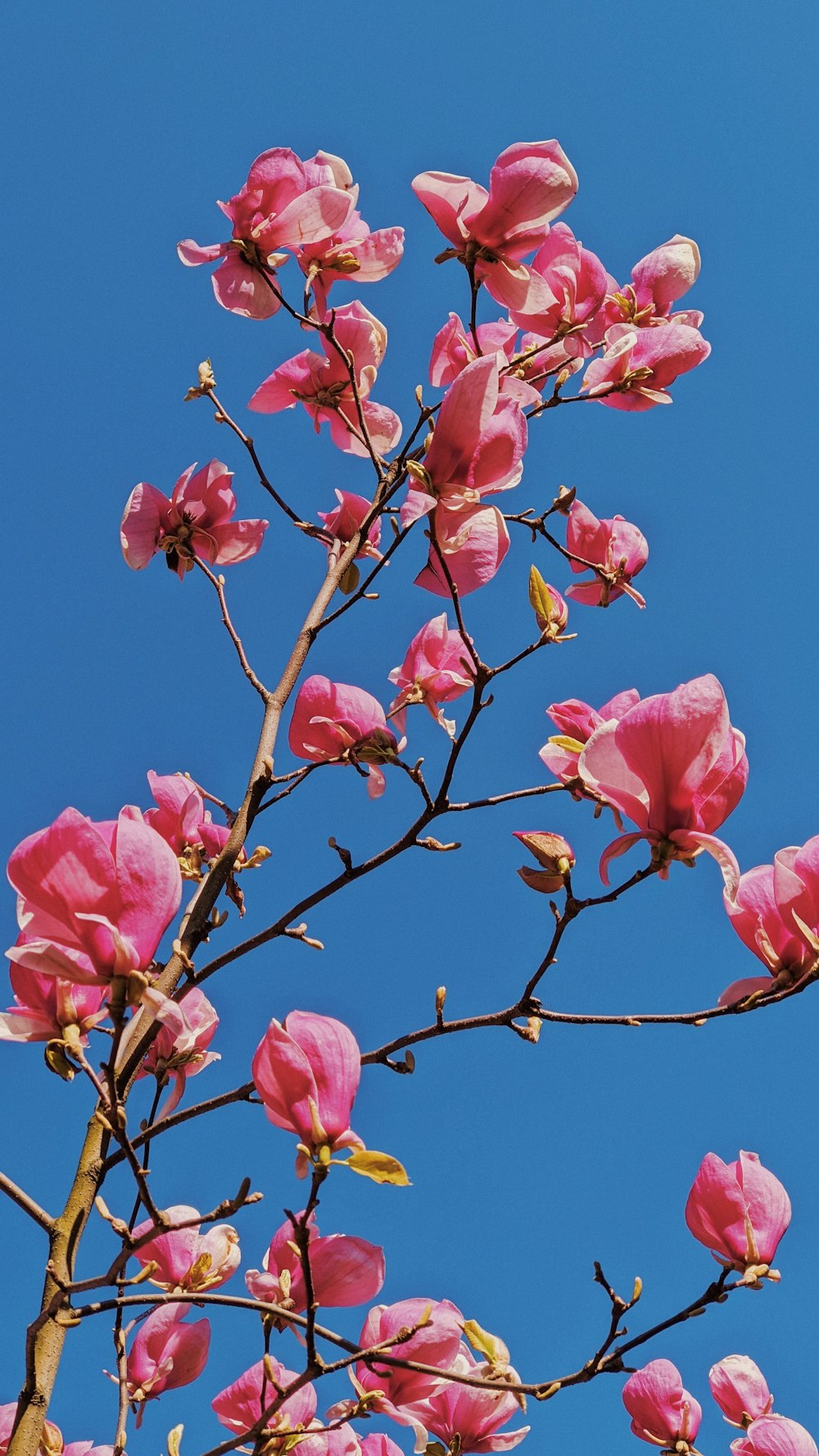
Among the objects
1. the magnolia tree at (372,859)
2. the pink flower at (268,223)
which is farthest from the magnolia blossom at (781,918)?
the pink flower at (268,223)

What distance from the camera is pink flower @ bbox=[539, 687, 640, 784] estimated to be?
6.40ft

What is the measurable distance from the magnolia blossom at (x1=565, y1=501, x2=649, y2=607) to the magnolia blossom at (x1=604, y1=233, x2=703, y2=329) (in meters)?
0.47

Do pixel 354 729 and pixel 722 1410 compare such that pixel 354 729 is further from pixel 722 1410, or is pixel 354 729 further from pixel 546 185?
pixel 722 1410

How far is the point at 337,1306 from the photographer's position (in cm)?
160

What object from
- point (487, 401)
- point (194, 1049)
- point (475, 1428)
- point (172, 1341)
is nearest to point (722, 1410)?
point (475, 1428)

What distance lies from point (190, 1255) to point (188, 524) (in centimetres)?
147

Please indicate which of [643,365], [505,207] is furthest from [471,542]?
[643,365]

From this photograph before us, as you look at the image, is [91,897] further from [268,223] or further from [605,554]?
[605,554]

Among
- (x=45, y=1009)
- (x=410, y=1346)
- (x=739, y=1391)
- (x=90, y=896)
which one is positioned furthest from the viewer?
(x=739, y=1391)

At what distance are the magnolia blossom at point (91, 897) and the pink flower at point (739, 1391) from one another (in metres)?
1.79

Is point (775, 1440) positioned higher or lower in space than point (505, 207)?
lower

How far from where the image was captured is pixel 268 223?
222 centimetres

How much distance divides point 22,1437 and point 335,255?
214 centimetres

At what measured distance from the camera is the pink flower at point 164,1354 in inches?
81.2
